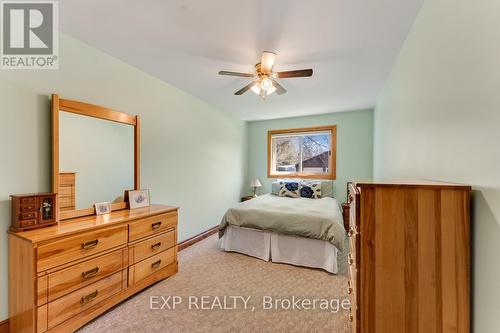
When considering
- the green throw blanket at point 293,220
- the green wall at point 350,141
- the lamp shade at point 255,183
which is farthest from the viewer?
the lamp shade at point 255,183

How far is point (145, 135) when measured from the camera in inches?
103

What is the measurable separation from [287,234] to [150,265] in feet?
5.17

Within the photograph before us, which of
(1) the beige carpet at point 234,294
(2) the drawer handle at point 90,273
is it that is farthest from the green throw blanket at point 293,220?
(2) the drawer handle at point 90,273

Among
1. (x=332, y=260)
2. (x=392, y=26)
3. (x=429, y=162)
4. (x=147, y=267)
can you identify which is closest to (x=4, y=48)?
(x=147, y=267)

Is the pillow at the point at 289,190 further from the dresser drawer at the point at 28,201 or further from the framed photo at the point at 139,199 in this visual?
the dresser drawer at the point at 28,201

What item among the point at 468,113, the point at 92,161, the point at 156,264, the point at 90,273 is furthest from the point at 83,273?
the point at 468,113

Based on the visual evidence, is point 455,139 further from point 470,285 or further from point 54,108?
point 54,108

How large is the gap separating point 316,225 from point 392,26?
2033mm

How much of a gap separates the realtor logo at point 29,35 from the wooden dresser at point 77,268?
1.30 m

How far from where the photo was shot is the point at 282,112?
14.2ft

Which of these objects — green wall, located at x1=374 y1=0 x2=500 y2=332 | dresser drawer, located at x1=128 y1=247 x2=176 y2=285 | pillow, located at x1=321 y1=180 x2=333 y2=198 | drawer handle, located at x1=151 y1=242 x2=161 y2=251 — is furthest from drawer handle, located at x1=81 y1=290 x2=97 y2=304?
pillow, located at x1=321 y1=180 x2=333 y2=198

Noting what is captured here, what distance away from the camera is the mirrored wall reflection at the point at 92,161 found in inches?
72.4

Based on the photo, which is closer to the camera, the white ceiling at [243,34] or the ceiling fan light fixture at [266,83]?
the white ceiling at [243,34]

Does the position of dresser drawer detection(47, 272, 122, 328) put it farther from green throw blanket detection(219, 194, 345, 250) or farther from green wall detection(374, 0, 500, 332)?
green wall detection(374, 0, 500, 332)
